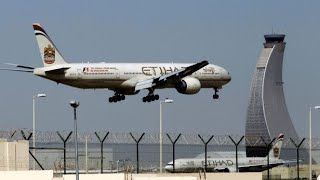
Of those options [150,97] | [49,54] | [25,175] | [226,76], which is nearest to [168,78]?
[150,97]

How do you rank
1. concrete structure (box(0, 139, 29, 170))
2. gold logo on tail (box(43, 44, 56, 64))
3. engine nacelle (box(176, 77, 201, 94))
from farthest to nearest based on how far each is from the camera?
gold logo on tail (box(43, 44, 56, 64)) → engine nacelle (box(176, 77, 201, 94)) → concrete structure (box(0, 139, 29, 170))

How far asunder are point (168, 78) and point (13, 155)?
52.2 meters

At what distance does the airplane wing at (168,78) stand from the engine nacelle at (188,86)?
0.66 metres

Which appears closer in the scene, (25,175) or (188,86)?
(25,175)

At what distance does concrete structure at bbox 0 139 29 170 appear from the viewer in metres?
85.8

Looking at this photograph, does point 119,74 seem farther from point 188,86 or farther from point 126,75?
point 188,86

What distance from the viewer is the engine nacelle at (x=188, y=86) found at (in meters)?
136

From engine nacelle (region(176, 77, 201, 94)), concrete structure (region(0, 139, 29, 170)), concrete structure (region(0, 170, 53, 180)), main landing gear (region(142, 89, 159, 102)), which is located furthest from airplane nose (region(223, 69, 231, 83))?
concrete structure (region(0, 170, 53, 180))

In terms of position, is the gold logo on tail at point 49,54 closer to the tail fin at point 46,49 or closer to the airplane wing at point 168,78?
the tail fin at point 46,49

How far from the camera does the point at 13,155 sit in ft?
286

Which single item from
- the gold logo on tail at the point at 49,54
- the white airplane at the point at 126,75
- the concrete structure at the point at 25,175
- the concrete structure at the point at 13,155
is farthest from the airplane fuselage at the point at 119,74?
the concrete structure at the point at 25,175

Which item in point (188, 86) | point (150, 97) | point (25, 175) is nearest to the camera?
point (25, 175)

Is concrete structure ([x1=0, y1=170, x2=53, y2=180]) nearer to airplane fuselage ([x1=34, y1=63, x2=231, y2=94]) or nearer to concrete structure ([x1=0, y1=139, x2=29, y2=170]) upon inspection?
concrete structure ([x1=0, y1=139, x2=29, y2=170])

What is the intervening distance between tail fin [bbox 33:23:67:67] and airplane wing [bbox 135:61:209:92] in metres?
7.55
